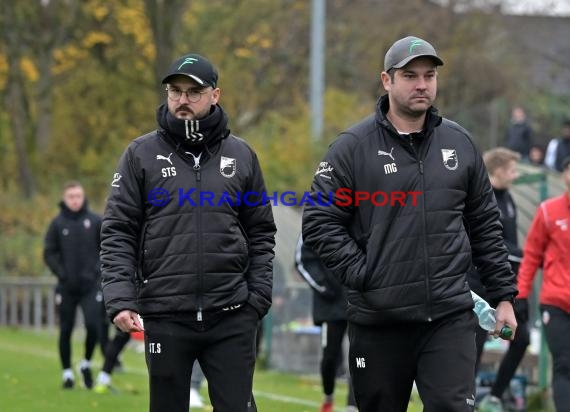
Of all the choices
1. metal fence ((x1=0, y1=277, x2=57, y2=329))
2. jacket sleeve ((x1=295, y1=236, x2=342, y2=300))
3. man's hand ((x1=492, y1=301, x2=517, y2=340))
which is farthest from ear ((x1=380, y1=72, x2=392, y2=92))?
metal fence ((x1=0, y1=277, x2=57, y2=329))

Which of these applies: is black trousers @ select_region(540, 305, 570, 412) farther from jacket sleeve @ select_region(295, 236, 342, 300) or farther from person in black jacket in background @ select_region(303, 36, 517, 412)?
jacket sleeve @ select_region(295, 236, 342, 300)

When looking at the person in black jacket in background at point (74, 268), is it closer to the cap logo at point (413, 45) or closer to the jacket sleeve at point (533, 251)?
the jacket sleeve at point (533, 251)

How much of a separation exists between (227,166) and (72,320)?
287 inches

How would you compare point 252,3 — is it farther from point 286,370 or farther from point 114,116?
point 286,370

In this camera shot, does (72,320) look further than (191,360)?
Yes

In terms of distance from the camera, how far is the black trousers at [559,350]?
8969 mm

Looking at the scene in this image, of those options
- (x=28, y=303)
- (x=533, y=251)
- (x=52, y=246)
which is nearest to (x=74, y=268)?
(x=52, y=246)

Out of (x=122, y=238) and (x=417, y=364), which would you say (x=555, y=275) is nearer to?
(x=417, y=364)

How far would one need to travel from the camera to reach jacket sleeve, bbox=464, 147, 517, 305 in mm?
6848

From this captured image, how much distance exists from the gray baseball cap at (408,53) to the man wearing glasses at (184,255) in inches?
38.8

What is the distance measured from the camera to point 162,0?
100ft

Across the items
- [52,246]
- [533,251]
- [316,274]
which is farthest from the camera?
[52,246]

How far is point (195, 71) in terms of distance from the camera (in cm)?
694

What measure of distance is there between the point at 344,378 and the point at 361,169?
30.3 ft
